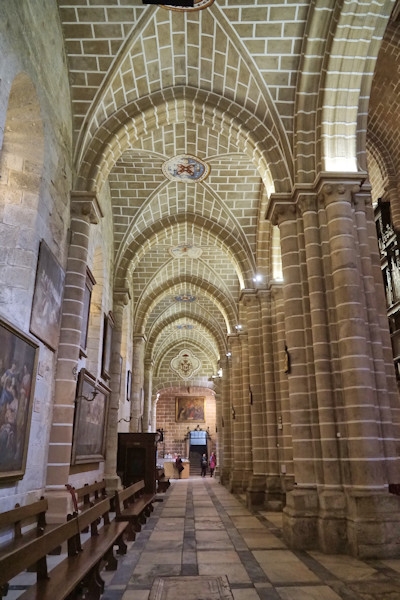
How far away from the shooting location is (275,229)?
13375mm

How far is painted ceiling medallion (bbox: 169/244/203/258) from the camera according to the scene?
17484mm

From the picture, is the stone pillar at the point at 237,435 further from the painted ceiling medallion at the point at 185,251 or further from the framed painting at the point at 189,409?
the framed painting at the point at 189,409

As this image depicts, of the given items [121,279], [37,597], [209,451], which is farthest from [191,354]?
[37,597]

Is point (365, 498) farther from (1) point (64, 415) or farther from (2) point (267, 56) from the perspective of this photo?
(2) point (267, 56)

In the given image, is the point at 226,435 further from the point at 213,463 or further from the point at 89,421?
the point at 89,421

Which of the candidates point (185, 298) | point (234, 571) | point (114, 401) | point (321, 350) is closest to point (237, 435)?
point (114, 401)

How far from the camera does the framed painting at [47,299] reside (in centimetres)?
673

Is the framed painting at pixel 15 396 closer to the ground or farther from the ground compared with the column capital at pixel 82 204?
closer to the ground

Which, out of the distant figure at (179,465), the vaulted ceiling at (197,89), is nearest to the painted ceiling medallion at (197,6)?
the vaulted ceiling at (197,89)

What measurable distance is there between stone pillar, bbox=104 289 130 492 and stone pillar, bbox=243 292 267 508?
375 centimetres

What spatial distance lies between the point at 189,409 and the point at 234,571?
1122 inches

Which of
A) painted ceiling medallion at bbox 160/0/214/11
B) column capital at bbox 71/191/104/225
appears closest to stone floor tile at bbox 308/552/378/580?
column capital at bbox 71/191/104/225

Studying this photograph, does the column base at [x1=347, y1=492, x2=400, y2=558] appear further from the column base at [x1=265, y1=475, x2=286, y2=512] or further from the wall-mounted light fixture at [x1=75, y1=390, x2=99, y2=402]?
the wall-mounted light fixture at [x1=75, y1=390, x2=99, y2=402]

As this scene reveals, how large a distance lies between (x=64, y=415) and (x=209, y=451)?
26918 mm
